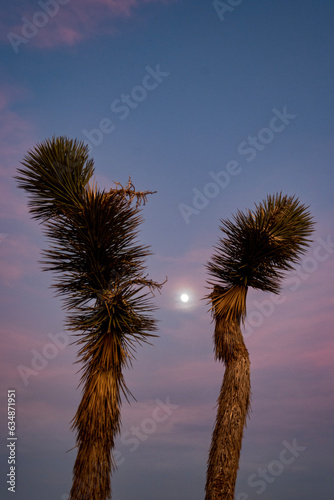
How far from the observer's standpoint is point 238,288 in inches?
556

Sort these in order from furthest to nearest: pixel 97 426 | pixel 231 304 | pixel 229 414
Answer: pixel 231 304, pixel 229 414, pixel 97 426

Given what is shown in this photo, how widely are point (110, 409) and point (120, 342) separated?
1.47 metres

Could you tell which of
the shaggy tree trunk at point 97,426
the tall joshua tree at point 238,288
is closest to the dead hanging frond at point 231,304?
the tall joshua tree at point 238,288

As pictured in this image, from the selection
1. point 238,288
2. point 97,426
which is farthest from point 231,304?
point 97,426

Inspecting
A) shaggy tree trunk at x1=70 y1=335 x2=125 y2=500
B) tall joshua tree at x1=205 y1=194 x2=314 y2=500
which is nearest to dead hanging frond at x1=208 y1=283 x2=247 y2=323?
tall joshua tree at x1=205 y1=194 x2=314 y2=500

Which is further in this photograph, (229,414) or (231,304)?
(231,304)

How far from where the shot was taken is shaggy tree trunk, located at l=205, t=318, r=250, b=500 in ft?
39.3

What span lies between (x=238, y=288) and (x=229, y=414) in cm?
323

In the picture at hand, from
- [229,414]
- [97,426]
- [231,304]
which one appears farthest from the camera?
[231,304]

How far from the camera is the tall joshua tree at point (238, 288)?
12.3 m

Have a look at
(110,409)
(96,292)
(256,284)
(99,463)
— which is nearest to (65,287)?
(96,292)

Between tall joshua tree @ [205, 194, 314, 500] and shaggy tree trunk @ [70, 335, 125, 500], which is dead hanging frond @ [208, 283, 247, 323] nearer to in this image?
tall joshua tree @ [205, 194, 314, 500]

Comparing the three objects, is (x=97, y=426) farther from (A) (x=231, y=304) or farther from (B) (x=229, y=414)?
(A) (x=231, y=304)

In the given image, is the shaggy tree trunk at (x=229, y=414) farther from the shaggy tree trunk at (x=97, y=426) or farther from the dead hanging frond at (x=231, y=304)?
the shaggy tree trunk at (x=97, y=426)
